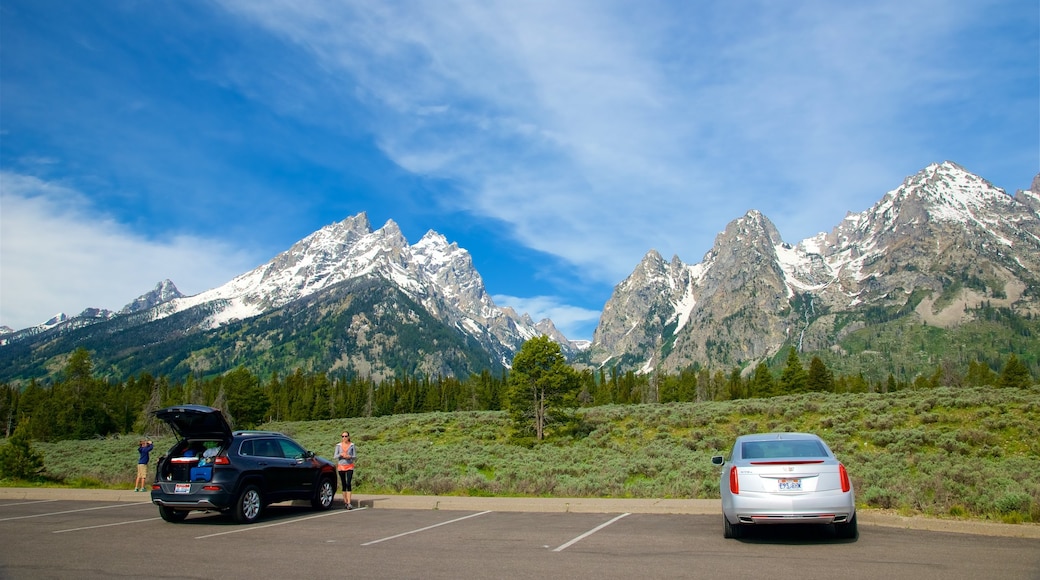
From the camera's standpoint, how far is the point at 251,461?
47.8 ft

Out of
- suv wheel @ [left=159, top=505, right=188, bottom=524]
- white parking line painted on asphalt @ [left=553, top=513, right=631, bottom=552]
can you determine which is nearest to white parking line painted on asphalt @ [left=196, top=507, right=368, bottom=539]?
suv wheel @ [left=159, top=505, right=188, bottom=524]

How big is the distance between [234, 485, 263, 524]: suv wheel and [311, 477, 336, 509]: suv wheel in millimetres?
2063

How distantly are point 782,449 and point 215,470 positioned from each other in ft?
38.8

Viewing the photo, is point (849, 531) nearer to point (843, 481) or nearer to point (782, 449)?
point (843, 481)

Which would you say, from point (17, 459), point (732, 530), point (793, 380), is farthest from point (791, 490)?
point (793, 380)

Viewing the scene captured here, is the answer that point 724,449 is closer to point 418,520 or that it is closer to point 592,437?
point 592,437

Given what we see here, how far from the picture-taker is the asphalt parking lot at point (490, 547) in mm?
8898

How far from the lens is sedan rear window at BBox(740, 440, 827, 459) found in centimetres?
1094

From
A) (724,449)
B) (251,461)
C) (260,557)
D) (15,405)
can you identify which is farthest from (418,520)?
(15,405)

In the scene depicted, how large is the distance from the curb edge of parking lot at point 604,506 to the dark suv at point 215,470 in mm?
3671

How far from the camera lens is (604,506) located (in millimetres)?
16156

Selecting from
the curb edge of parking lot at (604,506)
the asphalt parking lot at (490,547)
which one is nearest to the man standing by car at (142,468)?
the curb edge of parking lot at (604,506)

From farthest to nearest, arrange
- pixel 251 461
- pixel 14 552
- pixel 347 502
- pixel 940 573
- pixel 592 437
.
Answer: pixel 592 437 → pixel 347 502 → pixel 251 461 → pixel 14 552 → pixel 940 573

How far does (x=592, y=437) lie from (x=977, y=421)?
22.7m
